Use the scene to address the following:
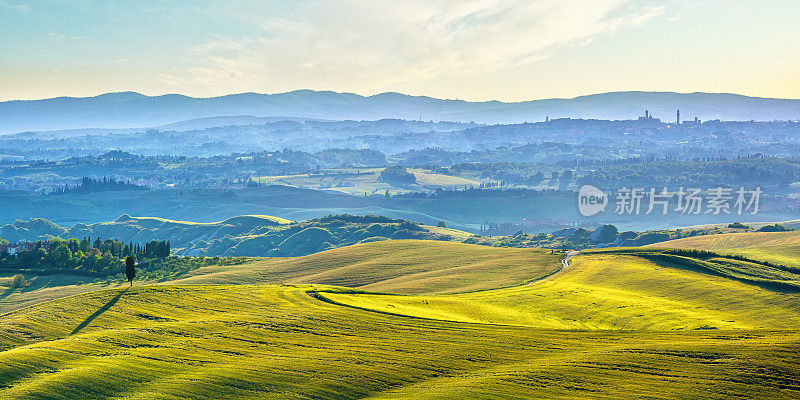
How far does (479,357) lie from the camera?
2434 inches

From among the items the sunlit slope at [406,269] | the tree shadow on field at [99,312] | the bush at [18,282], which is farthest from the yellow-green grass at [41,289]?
the tree shadow on field at [99,312]

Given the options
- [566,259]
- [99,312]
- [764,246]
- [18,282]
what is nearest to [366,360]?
[99,312]

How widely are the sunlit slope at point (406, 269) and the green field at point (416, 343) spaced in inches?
374

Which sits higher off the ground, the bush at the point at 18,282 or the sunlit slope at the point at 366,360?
the sunlit slope at the point at 366,360

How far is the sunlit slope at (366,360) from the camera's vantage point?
5184 cm

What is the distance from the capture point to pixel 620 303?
100438mm

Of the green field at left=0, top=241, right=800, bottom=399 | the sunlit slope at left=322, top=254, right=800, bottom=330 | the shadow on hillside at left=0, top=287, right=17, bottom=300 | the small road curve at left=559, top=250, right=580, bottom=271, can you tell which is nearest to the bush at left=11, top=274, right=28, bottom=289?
the shadow on hillside at left=0, top=287, right=17, bottom=300

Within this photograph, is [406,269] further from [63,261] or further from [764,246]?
[764,246]

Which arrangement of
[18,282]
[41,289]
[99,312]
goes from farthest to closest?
Result: 1. [18,282]
2. [41,289]
3. [99,312]

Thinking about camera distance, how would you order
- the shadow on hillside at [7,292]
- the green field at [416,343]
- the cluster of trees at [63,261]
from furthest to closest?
the cluster of trees at [63,261] → the shadow on hillside at [7,292] → the green field at [416,343]

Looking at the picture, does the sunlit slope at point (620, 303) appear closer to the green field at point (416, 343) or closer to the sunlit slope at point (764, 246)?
the green field at point (416, 343)

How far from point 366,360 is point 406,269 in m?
99.2

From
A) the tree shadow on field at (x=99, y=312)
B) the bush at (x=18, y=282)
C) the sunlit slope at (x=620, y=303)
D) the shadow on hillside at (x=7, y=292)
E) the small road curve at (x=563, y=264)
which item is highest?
the tree shadow on field at (x=99, y=312)

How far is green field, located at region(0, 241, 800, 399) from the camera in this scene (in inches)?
2078
